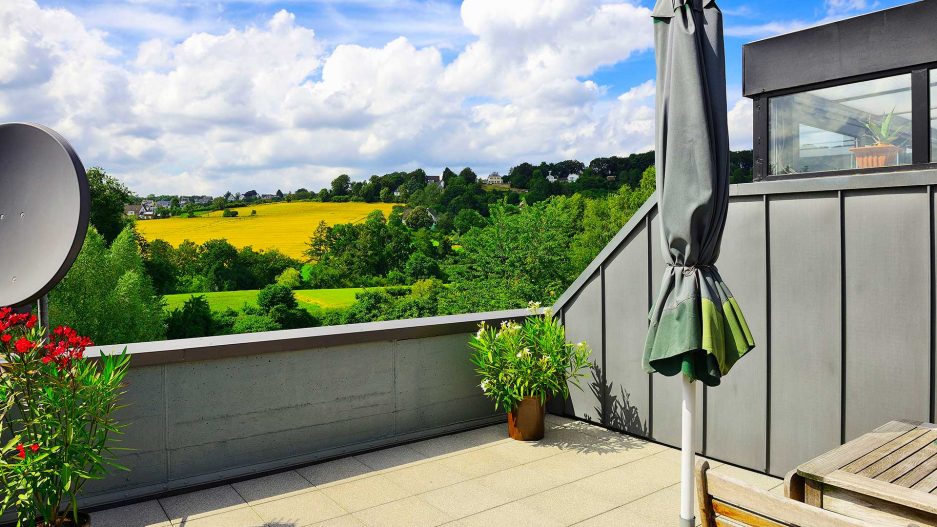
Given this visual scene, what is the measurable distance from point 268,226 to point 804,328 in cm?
4813

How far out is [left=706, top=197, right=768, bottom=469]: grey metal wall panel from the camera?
13.7 feet

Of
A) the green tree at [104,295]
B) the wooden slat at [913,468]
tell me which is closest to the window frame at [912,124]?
the wooden slat at [913,468]

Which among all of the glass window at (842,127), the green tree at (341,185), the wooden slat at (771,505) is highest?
the green tree at (341,185)

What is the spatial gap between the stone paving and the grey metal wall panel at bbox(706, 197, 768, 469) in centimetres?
19

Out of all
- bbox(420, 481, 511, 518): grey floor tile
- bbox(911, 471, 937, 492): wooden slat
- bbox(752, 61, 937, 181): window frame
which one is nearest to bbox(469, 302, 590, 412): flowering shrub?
bbox(420, 481, 511, 518): grey floor tile

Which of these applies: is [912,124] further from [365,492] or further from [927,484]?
[365,492]

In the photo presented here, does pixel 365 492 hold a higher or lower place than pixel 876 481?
lower

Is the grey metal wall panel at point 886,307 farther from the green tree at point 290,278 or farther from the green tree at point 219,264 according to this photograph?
the green tree at point 219,264

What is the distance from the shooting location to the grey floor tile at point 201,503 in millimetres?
Answer: 3631

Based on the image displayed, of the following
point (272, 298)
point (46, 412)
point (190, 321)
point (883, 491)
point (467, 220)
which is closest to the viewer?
point (883, 491)

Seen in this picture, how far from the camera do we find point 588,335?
5.25 meters

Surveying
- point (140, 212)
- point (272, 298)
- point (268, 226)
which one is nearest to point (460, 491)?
point (272, 298)

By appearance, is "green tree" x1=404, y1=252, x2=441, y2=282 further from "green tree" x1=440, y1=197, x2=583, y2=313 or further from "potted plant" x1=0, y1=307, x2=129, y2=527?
"potted plant" x1=0, y1=307, x2=129, y2=527

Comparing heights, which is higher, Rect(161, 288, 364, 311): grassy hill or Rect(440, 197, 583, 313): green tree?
Rect(440, 197, 583, 313): green tree
